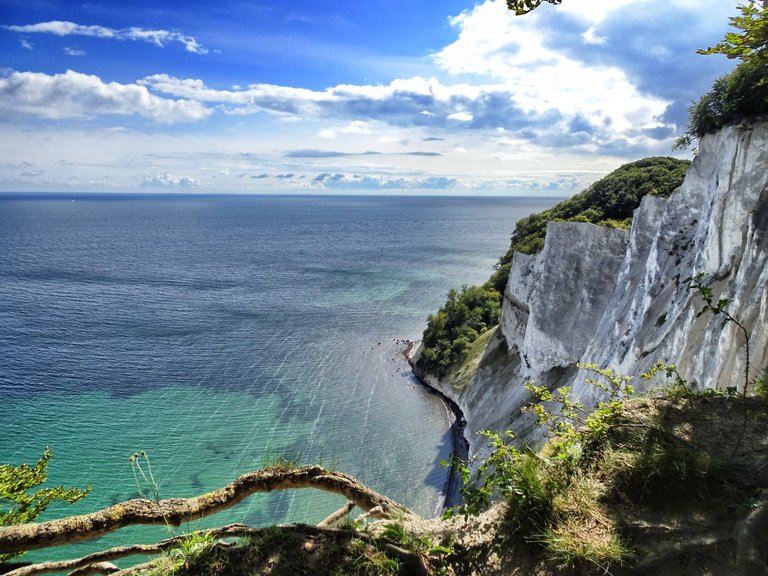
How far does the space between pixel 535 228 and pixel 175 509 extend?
4431 cm

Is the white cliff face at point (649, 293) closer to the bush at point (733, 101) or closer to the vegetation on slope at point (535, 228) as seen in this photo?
the bush at point (733, 101)

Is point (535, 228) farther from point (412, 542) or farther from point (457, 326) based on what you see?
point (412, 542)

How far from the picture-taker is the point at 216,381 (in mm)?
39375

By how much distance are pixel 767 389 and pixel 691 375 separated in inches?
340

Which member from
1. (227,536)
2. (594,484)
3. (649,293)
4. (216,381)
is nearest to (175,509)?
(227,536)

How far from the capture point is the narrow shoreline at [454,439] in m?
27.4

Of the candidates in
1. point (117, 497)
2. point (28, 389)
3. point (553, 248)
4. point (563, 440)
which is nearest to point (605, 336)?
point (553, 248)

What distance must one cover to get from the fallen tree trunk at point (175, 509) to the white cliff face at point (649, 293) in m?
6.53

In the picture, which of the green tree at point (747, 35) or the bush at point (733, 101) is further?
the bush at point (733, 101)

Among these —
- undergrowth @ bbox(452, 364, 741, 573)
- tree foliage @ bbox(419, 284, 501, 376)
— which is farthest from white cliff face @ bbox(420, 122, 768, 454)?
tree foliage @ bbox(419, 284, 501, 376)

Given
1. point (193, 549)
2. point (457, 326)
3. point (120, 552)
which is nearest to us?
point (193, 549)

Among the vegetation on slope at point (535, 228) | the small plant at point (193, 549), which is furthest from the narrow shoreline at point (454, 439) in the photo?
the small plant at point (193, 549)

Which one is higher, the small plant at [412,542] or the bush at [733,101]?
the bush at [733,101]

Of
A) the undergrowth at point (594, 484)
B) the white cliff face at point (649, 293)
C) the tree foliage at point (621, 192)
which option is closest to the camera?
the undergrowth at point (594, 484)
